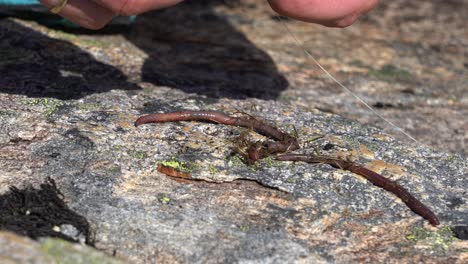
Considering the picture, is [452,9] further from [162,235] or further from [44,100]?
[162,235]

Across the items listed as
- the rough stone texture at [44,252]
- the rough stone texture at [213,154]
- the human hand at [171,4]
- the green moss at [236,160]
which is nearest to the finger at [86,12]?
the human hand at [171,4]

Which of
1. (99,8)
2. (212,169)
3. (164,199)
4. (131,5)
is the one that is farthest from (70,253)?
(99,8)

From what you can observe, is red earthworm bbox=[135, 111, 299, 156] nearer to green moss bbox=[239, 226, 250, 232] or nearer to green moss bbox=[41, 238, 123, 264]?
green moss bbox=[239, 226, 250, 232]

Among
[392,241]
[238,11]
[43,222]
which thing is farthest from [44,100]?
[238,11]

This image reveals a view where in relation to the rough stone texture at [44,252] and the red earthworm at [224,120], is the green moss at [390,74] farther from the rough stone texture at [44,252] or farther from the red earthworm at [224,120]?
the rough stone texture at [44,252]

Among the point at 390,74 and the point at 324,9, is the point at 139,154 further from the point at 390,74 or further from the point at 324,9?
the point at 390,74

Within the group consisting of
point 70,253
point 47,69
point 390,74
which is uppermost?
point 70,253
